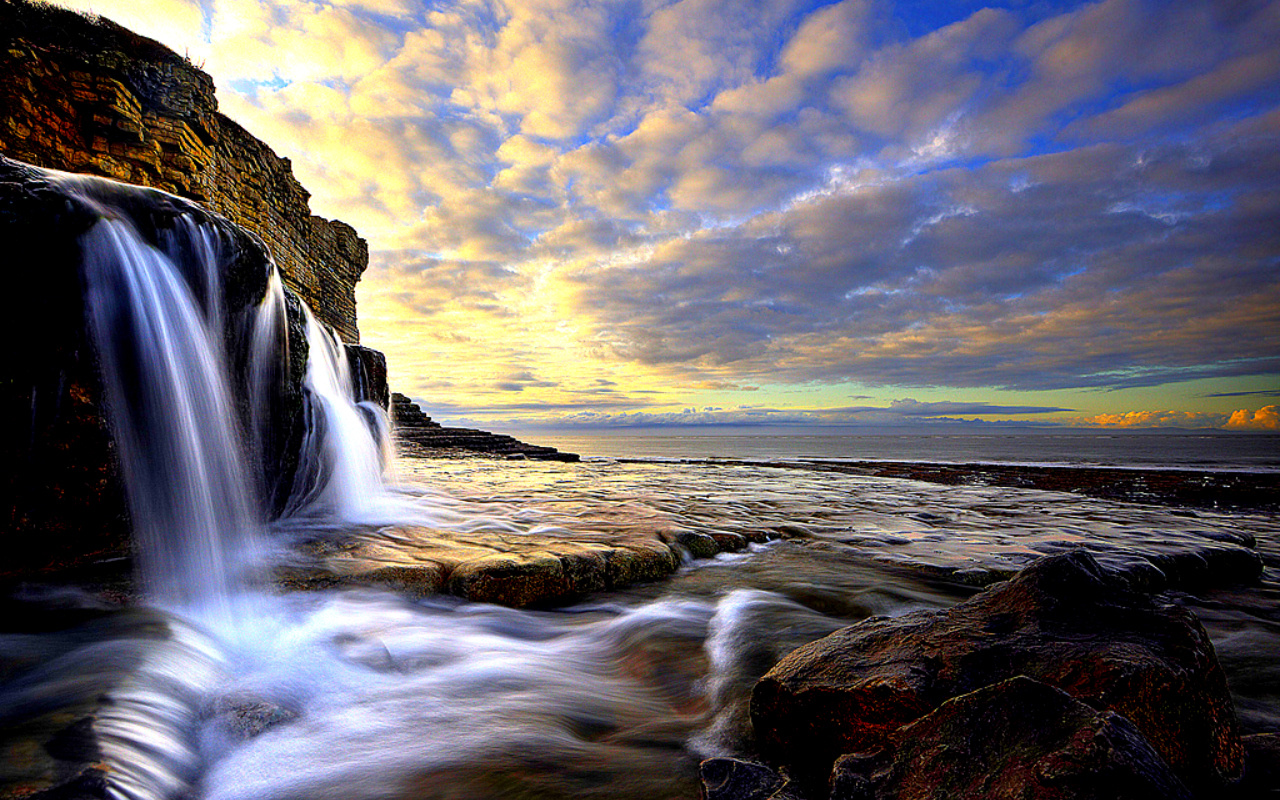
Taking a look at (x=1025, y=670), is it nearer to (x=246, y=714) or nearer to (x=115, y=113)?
(x=246, y=714)

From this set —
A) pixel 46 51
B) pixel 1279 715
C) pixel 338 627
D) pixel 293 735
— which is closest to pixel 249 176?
pixel 46 51

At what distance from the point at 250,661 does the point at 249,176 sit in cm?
1547

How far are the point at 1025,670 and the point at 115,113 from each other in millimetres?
14657

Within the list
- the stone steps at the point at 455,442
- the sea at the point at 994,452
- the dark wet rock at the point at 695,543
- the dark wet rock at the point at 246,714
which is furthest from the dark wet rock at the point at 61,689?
the sea at the point at 994,452

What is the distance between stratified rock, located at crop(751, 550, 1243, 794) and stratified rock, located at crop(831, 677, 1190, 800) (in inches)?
11.1

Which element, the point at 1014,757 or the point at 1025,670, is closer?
the point at 1014,757

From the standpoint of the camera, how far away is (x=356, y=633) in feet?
9.96

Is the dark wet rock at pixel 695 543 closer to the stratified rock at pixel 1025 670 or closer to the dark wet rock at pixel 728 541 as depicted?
the dark wet rock at pixel 728 541

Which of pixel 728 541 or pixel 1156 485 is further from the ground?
pixel 728 541

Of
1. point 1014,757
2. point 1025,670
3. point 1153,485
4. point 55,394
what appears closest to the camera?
point 1014,757

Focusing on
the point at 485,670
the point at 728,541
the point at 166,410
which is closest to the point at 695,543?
the point at 728,541

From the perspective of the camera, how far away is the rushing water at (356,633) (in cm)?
191

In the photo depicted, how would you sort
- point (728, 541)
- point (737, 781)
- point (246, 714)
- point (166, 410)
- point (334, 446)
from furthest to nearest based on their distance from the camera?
1. point (334, 446)
2. point (728, 541)
3. point (166, 410)
4. point (246, 714)
5. point (737, 781)

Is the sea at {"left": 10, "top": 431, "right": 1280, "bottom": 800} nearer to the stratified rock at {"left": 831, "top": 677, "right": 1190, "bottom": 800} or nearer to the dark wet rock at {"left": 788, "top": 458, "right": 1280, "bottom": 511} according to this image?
the stratified rock at {"left": 831, "top": 677, "right": 1190, "bottom": 800}
